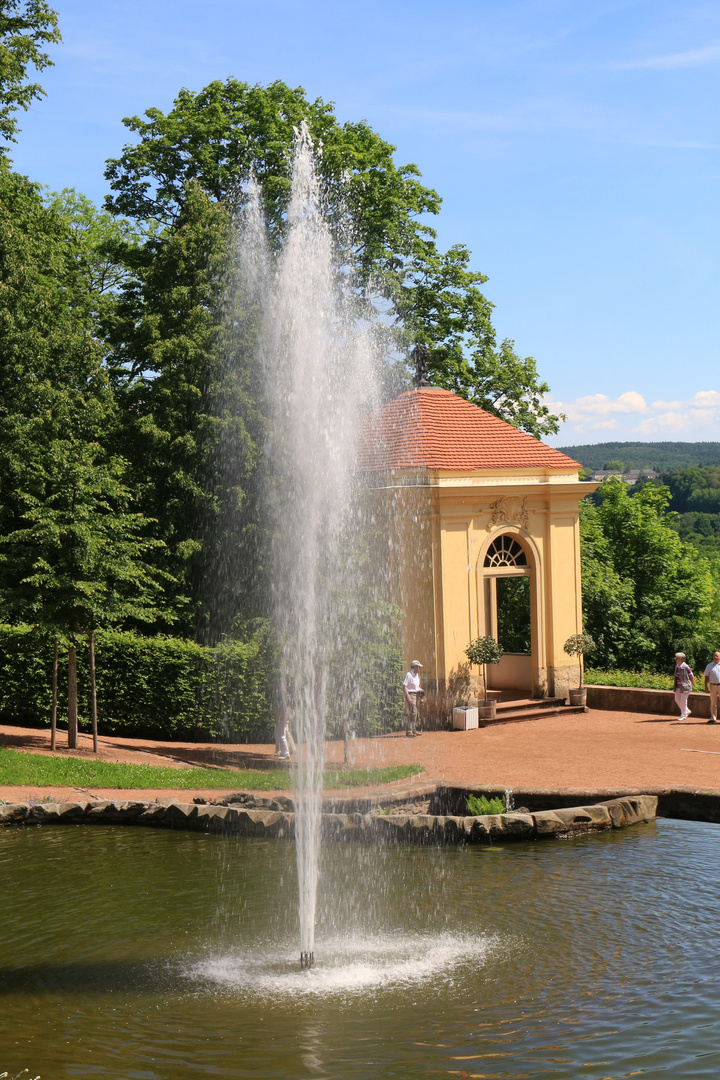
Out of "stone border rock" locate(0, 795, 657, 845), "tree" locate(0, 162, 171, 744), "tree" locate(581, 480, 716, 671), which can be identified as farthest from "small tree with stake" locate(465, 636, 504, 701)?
"tree" locate(581, 480, 716, 671)

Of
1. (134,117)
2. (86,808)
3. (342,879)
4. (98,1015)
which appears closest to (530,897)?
(342,879)

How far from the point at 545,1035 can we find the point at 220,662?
12.9 m

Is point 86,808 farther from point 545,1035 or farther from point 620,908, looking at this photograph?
point 545,1035

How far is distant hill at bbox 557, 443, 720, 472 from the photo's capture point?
128 m

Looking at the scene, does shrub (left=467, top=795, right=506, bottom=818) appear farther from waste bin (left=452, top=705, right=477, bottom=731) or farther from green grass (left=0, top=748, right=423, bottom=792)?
waste bin (left=452, top=705, right=477, bottom=731)

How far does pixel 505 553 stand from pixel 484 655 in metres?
2.56

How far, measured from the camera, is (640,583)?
112 ft

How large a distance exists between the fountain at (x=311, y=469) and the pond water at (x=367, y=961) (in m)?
0.69

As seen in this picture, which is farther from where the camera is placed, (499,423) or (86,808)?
(499,423)

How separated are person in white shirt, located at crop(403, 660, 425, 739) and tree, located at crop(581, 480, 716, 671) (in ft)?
36.9

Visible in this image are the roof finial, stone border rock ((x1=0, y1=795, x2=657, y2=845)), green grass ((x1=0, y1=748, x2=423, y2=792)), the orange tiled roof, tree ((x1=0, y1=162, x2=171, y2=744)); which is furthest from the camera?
the roof finial

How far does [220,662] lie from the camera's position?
758 inches

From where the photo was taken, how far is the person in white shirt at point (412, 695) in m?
19.7

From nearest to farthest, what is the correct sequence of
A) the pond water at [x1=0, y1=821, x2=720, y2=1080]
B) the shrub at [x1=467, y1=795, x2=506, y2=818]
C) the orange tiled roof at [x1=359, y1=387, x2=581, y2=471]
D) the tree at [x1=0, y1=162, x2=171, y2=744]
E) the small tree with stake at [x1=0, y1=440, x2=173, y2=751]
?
the pond water at [x1=0, y1=821, x2=720, y2=1080]
the shrub at [x1=467, y1=795, x2=506, y2=818]
the small tree with stake at [x1=0, y1=440, x2=173, y2=751]
the tree at [x1=0, y1=162, x2=171, y2=744]
the orange tiled roof at [x1=359, y1=387, x2=581, y2=471]
